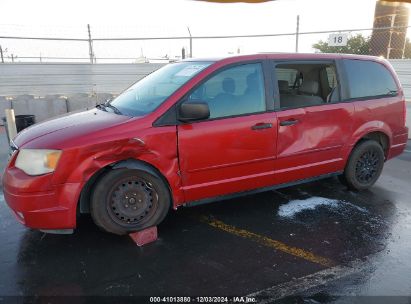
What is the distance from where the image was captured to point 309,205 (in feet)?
14.6

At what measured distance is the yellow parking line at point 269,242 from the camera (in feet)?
10.6

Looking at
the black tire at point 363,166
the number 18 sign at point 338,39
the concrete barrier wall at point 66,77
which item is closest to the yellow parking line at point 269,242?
the black tire at point 363,166

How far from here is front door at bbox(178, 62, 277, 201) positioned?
3646 mm

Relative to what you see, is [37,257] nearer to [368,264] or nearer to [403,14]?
[368,264]

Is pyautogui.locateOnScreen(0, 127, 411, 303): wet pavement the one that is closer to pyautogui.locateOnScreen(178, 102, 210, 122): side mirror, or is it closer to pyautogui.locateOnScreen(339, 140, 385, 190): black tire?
pyautogui.locateOnScreen(339, 140, 385, 190): black tire

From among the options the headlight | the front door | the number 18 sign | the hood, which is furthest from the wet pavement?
the number 18 sign

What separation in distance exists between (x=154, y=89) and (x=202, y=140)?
2.87ft

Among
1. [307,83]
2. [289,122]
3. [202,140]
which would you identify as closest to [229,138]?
[202,140]

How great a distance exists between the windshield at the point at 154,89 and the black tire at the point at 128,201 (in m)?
0.65

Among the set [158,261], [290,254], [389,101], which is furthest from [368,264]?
[389,101]

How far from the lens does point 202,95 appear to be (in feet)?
12.3

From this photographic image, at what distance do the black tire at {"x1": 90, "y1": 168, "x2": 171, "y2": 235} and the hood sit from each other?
45 centimetres

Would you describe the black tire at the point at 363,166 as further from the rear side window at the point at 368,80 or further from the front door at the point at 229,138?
the front door at the point at 229,138

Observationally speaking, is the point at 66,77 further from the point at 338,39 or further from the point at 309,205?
the point at 309,205
